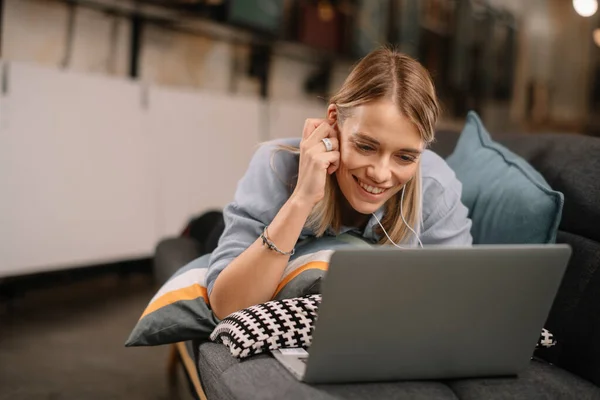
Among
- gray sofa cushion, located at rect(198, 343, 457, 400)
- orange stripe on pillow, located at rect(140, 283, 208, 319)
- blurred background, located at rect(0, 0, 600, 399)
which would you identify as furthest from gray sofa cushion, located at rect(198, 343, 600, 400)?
blurred background, located at rect(0, 0, 600, 399)

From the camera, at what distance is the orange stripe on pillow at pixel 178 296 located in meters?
1.05

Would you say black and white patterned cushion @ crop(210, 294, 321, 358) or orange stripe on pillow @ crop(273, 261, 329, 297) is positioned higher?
orange stripe on pillow @ crop(273, 261, 329, 297)

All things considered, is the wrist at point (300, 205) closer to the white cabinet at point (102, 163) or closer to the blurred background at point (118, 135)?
the blurred background at point (118, 135)

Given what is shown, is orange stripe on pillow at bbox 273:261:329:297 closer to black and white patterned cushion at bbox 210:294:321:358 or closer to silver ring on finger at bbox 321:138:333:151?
black and white patterned cushion at bbox 210:294:321:358

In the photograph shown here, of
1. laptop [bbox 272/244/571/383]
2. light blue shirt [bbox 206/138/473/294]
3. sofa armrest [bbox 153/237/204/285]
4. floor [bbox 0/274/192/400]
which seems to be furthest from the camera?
floor [bbox 0/274/192/400]

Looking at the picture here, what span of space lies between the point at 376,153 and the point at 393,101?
0.10 meters

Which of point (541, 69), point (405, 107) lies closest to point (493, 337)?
point (405, 107)

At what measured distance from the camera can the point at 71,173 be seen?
96.8 inches

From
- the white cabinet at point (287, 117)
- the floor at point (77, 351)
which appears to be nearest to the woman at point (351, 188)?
the floor at point (77, 351)

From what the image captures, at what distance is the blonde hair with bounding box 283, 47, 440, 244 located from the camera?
3.41 ft

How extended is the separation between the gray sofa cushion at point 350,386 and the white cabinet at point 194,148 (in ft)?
6.62

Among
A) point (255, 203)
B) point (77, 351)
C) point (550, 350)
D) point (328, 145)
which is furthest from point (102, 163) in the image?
point (550, 350)

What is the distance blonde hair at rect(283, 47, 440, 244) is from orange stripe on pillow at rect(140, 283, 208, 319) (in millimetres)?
239

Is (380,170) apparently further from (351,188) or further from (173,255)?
(173,255)
